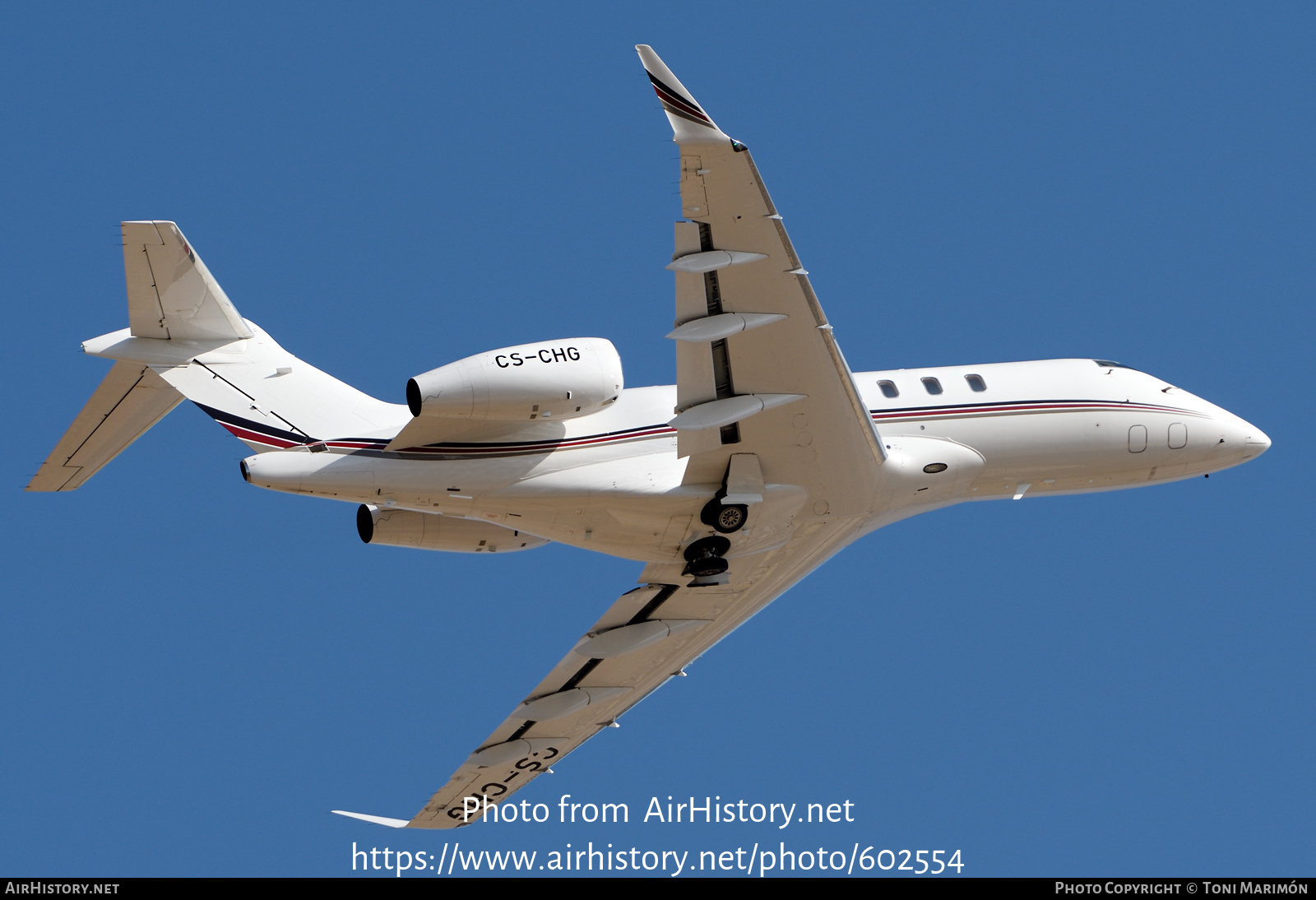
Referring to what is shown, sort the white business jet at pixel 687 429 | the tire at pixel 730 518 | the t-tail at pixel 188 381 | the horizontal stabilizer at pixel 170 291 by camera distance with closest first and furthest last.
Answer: the white business jet at pixel 687 429 → the horizontal stabilizer at pixel 170 291 → the t-tail at pixel 188 381 → the tire at pixel 730 518

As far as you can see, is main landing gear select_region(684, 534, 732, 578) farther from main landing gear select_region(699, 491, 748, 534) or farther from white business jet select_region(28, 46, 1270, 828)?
main landing gear select_region(699, 491, 748, 534)

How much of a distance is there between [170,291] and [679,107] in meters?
7.98

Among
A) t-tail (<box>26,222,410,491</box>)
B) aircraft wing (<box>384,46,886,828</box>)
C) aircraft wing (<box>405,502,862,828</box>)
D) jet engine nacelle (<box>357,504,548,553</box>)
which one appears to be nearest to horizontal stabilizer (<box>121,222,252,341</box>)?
t-tail (<box>26,222,410,491</box>)

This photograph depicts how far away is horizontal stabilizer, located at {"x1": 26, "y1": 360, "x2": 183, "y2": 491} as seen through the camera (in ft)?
71.8

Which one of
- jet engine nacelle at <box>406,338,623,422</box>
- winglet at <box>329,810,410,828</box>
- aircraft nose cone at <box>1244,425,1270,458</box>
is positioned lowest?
winglet at <box>329,810,410,828</box>

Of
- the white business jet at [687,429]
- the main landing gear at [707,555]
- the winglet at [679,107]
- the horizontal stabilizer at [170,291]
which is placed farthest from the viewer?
the main landing gear at [707,555]

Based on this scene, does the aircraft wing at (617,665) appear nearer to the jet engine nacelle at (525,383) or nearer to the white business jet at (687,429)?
the white business jet at (687,429)

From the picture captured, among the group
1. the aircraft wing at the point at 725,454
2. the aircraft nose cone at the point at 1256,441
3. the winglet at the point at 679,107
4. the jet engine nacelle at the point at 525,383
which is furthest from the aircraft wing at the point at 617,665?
the winglet at the point at 679,107

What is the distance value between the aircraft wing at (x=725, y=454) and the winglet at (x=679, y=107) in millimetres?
17

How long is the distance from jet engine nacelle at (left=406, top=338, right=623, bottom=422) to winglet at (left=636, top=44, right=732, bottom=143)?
3.92 m

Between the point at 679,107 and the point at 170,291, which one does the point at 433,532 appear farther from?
the point at 679,107

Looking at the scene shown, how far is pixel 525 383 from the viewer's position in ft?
65.8

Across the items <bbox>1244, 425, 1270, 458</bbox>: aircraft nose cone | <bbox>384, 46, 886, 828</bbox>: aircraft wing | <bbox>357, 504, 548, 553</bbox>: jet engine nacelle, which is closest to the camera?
<bbox>384, 46, 886, 828</bbox>: aircraft wing

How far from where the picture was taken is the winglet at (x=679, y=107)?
668 inches
